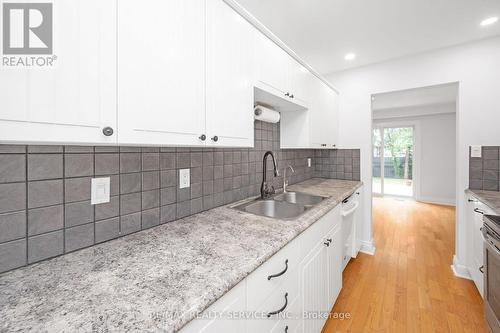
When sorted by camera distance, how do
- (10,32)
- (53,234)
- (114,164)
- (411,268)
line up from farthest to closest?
(411,268) < (114,164) < (53,234) < (10,32)

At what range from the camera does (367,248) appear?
9.05 feet

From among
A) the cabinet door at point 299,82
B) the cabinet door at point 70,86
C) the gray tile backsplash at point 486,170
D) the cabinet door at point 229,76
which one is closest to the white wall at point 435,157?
the gray tile backsplash at point 486,170

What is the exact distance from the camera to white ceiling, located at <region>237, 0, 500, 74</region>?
5.38ft

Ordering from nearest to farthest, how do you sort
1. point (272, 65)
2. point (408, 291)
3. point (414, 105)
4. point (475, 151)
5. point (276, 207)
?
point (272, 65)
point (276, 207)
point (408, 291)
point (475, 151)
point (414, 105)

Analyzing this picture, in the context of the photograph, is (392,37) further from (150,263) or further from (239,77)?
(150,263)

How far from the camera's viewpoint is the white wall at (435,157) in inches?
199

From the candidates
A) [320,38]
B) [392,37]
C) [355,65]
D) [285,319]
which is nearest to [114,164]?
[285,319]

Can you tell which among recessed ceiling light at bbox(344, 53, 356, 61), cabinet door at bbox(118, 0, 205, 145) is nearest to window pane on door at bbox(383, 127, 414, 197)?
recessed ceiling light at bbox(344, 53, 356, 61)

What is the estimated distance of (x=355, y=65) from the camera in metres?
2.78

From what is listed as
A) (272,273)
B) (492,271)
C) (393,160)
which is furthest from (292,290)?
(393,160)

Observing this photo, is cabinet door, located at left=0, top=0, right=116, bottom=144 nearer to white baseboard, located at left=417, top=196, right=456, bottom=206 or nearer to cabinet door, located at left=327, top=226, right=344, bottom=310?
cabinet door, located at left=327, top=226, right=344, bottom=310

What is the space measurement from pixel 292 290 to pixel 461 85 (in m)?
2.72

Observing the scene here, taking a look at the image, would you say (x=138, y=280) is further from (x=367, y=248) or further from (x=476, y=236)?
(x=367, y=248)

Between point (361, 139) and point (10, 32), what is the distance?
309cm
